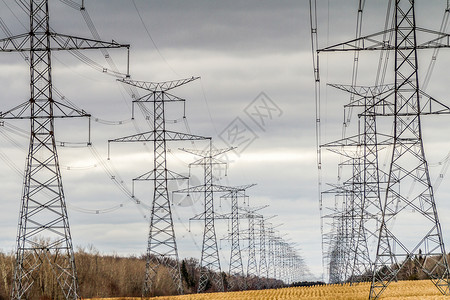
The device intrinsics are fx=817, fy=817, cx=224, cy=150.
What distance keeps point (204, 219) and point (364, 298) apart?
117 ft

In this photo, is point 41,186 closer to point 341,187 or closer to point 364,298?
point 364,298

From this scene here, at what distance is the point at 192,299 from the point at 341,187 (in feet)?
116

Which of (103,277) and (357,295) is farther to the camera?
(103,277)

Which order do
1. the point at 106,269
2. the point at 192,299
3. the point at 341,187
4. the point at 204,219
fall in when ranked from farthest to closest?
the point at 106,269 < the point at 341,187 < the point at 204,219 < the point at 192,299

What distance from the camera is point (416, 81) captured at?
139 feet

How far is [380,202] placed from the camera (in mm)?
67562

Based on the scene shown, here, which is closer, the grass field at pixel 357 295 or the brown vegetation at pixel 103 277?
the grass field at pixel 357 295

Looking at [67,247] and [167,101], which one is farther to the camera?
[167,101]

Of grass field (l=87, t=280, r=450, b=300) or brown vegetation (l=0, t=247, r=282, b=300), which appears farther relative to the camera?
brown vegetation (l=0, t=247, r=282, b=300)

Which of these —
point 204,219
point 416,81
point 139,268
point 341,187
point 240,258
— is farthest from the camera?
point 139,268

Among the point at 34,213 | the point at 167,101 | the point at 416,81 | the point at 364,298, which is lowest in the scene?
the point at 364,298

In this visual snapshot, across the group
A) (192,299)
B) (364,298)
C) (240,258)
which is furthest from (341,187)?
(364,298)

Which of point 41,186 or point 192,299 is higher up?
point 41,186

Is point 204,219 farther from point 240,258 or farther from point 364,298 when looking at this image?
point 364,298
